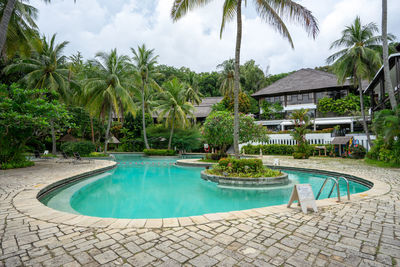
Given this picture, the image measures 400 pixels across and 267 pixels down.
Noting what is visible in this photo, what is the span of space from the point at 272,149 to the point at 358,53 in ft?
33.5

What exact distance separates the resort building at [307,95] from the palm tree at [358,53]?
25.7ft

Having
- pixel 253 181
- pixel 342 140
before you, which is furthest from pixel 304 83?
pixel 253 181

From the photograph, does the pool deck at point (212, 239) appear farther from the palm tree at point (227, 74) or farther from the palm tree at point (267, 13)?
the palm tree at point (227, 74)

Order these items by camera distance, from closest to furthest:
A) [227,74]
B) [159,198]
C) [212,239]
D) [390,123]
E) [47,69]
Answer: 1. [212,239]
2. [159,198]
3. [390,123]
4. [47,69]
5. [227,74]

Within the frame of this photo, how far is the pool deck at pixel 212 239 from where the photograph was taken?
249cm

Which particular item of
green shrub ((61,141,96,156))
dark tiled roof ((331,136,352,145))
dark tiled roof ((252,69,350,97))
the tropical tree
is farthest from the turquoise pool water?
dark tiled roof ((252,69,350,97))

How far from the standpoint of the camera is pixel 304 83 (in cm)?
2803

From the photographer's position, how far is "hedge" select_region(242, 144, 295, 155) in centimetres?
2077

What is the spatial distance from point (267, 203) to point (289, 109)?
79.2ft

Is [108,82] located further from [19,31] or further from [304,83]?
[304,83]

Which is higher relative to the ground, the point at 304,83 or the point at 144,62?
the point at 144,62

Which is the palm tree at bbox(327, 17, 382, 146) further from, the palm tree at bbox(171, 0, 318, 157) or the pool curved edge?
the pool curved edge

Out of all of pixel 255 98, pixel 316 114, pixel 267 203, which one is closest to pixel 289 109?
pixel 316 114

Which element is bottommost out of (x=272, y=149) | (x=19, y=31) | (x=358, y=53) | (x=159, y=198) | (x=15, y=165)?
(x=159, y=198)
